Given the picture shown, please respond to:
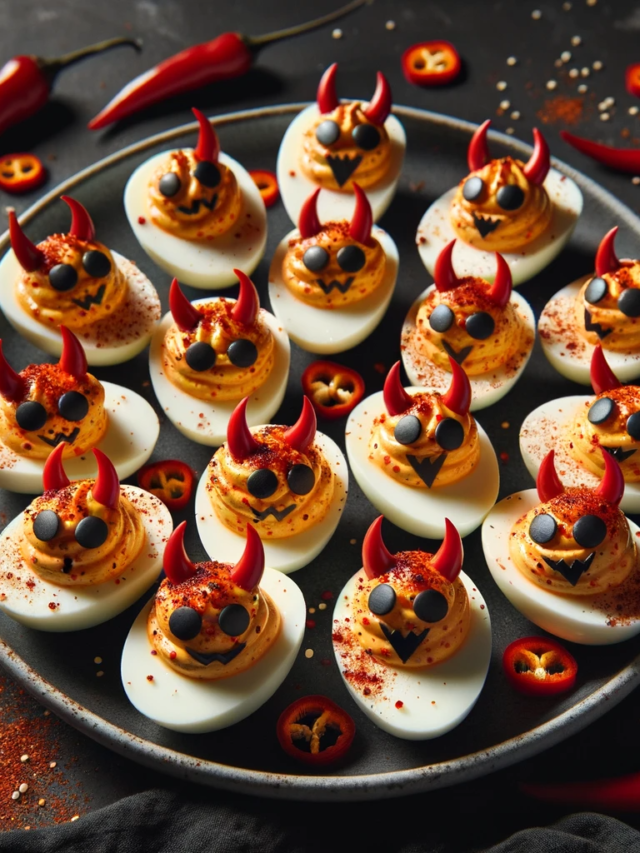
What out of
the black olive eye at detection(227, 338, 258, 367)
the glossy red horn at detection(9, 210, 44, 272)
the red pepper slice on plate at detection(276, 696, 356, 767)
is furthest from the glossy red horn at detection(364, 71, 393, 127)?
the red pepper slice on plate at detection(276, 696, 356, 767)

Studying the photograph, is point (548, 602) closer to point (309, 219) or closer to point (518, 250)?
point (518, 250)

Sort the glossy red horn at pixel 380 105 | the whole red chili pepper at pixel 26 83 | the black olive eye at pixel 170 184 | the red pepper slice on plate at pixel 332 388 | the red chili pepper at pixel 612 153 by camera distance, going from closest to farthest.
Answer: the red pepper slice on plate at pixel 332 388
the black olive eye at pixel 170 184
the glossy red horn at pixel 380 105
the red chili pepper at pixel 612 153
the whole red chili pepper at pixel 26 83

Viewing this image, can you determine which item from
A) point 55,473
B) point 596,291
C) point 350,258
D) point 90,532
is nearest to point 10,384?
point 55,473

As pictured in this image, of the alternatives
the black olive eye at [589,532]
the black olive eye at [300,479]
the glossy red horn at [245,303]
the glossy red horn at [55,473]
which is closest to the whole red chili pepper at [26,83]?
the glossy red horn at [245,303]

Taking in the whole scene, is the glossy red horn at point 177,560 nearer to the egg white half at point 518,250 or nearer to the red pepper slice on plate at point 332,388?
the red pepper slice on plate at point 332,388

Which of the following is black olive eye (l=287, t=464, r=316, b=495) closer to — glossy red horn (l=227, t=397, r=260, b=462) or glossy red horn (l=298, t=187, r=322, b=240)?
glossy red horn (l=227, t=397, r=260, b=462)

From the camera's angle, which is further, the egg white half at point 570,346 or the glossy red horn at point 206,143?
the glossy red horn at point 206,143
